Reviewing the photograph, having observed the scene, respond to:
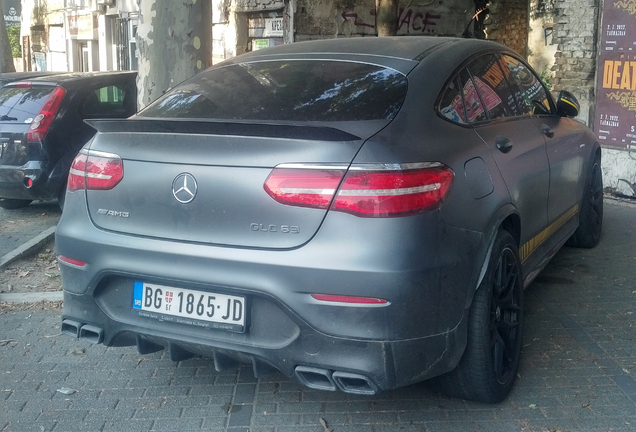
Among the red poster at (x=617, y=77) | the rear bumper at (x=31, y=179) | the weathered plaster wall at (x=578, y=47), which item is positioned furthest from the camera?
the weathered plaster wall at (x=578, y=47)

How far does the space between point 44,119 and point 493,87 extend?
5.40 m

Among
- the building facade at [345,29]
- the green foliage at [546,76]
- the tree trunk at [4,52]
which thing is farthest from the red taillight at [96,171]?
the tree trunk at [4,52]

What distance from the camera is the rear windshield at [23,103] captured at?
805cm

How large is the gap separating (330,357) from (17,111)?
6.34 metres

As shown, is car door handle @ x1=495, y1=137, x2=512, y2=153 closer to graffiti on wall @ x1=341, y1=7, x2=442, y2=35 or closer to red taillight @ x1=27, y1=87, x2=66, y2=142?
red taillight @ x1=27, y1=87, x2=66, y2=142

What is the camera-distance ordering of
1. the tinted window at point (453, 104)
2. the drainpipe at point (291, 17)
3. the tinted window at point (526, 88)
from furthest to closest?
the drainpipe at point (291, 17), the tinted window at point (526, 88), the tinted window at point (453, 104)

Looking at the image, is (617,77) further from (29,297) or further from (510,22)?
(510,22)

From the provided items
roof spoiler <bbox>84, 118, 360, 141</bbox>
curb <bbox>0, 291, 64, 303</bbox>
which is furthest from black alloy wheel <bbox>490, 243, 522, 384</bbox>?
curb <bbox>0, 291, 64, 303</bbox>

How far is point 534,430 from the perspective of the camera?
3373mm

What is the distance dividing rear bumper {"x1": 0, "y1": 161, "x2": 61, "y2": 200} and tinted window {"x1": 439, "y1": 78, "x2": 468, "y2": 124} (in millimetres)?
5514

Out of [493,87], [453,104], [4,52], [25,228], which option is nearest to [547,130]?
[493,87]

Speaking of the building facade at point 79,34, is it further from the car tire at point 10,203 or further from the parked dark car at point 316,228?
the parked dark car at point 316,228

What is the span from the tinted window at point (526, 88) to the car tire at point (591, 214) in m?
1.11

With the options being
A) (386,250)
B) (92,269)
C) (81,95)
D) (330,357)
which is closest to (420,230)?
(386,250)
